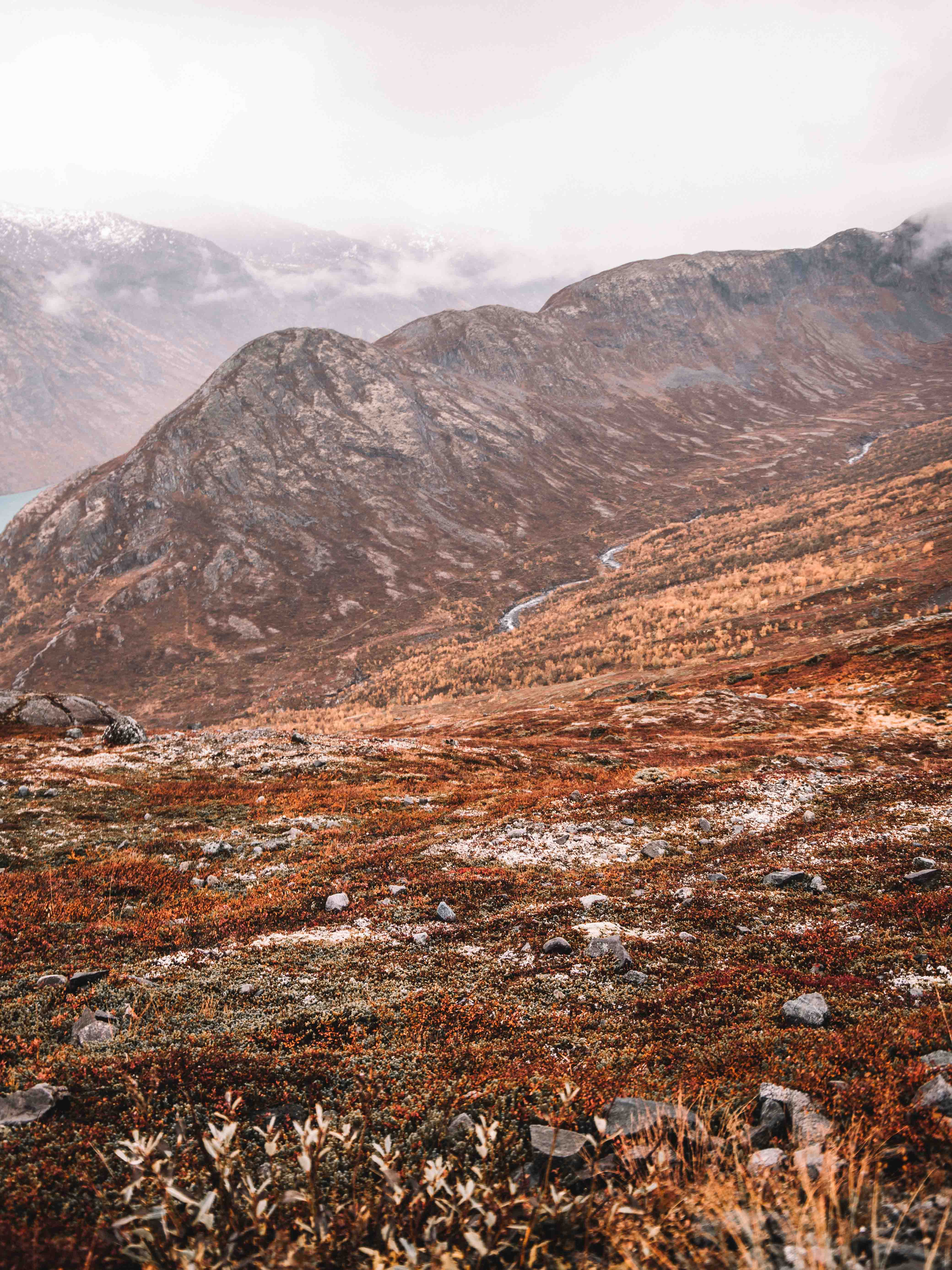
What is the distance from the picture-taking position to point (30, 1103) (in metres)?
4.47

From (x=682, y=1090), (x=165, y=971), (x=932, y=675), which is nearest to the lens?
(x=682, y=1090)

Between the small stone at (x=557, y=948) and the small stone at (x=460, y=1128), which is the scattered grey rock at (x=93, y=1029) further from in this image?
the small stone at (x=557, y=948)

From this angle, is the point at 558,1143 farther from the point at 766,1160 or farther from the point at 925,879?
the point at 925,879

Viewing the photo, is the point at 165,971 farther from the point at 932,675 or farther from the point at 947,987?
the point at 932,675

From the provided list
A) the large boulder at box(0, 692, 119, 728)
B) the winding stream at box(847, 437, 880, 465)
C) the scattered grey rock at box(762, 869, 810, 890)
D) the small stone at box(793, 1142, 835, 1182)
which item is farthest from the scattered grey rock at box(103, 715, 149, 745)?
the winding stream at box(847, 437, 880, 465)

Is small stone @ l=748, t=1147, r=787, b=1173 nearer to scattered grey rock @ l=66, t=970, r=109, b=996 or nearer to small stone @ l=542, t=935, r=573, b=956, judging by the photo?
small stone @ l=542, t=935, r=573, b=956

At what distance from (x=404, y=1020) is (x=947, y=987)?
6.23m

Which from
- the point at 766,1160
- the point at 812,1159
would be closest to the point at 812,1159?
the point at 812,1159

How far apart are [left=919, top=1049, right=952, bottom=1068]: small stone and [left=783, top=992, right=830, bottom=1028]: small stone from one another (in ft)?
3.91

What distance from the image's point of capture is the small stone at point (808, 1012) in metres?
6.00

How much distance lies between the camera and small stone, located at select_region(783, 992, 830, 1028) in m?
6.00

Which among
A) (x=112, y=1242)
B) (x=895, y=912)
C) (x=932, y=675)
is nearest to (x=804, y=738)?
(x=932, y=675)

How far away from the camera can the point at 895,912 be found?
8.88m

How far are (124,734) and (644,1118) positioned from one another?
2877cm
